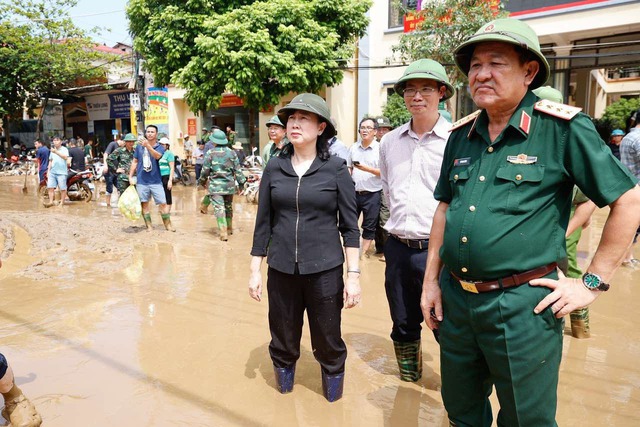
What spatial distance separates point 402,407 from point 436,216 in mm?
1453

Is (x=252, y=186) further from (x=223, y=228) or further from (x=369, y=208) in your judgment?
(x=369, y=208)

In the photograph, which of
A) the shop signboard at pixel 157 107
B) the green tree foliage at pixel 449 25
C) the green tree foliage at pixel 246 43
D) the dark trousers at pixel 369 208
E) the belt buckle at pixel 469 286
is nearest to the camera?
the belt buckle at pixel 469 286

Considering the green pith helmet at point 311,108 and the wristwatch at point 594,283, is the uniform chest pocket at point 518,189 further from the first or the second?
the green pith helmet at point 311,108

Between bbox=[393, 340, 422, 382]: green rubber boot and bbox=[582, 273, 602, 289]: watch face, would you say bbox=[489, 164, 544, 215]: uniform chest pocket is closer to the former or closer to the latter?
bbox=[582, 273, 602, 289]: watch face

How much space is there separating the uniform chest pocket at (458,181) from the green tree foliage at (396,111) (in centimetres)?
1287

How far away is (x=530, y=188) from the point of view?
185 cm

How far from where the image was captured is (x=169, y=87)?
2292 centimetres

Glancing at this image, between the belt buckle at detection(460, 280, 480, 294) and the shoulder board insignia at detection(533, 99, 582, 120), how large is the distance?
70 cm

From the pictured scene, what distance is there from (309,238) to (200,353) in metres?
1.58

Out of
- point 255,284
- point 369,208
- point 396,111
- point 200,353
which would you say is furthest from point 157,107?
point 255,284

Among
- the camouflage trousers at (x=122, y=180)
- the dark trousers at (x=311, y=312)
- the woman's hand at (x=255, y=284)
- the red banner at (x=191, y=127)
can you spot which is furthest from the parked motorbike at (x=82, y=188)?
the dark trousers at (x=311, y=312)

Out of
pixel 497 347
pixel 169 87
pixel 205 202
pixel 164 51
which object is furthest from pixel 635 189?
pixel 169 87

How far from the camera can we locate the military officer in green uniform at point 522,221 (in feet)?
5.90

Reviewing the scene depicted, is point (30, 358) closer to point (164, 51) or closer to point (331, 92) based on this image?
point (164, 51)
